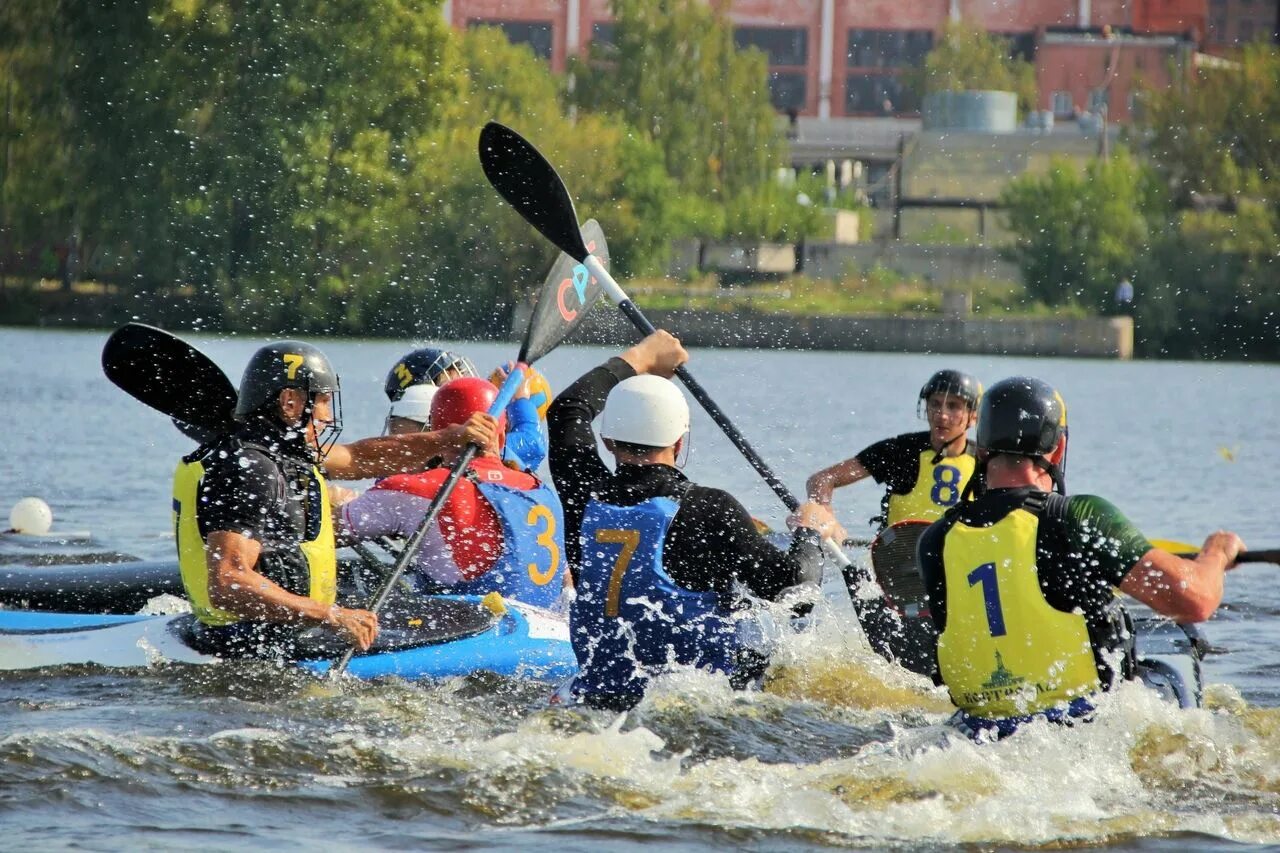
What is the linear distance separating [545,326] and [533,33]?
222 ft

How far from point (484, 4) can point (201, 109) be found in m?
30.3

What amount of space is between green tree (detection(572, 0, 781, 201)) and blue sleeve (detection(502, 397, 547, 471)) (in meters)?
55.5

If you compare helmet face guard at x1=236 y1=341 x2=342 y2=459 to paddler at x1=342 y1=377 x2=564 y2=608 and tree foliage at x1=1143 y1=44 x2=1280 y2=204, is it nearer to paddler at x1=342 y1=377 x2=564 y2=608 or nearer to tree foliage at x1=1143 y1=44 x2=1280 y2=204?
paddler at x1=342 y1=377 x2=564 y2=608

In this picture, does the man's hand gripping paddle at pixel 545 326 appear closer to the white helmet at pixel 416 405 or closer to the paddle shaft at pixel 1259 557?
the white helmet at pixel 416 405

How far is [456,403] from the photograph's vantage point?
8.52 m

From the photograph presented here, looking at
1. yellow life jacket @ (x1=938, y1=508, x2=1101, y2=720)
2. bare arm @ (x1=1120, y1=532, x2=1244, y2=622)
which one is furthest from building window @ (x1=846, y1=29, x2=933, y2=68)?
bare arm @ (x1=1120, y1=532, x2=1244, y2=622)

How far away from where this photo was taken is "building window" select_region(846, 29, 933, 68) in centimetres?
7944

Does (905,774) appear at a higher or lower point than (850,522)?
higher

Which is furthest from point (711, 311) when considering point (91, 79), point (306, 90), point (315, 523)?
point (315, 523)

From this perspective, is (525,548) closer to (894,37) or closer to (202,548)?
(202,548)

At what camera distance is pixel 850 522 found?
52.9 feet

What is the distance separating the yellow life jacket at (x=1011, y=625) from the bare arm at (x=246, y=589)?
97.9 inches

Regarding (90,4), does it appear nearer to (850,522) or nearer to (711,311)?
(711,311)

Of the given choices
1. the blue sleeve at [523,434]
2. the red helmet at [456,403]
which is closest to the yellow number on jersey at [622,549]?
the red helmet at [456,403]
